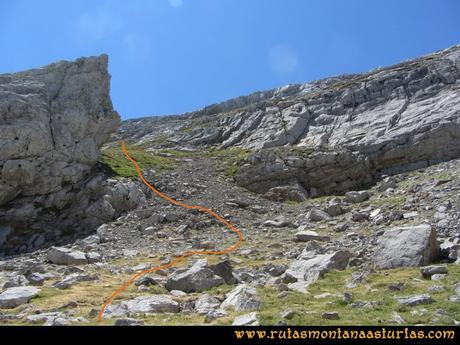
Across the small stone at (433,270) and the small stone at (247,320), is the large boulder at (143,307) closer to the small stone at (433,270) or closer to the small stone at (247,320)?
the small stone at (247,320)

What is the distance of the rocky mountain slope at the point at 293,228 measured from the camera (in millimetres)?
15477

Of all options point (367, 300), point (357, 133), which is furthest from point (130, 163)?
point (367, 300)

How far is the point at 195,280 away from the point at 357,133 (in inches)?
1578

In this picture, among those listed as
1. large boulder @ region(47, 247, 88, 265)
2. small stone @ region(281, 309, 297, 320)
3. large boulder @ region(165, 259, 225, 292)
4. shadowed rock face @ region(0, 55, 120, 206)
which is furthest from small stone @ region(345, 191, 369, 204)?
small stone @ region(281, 309, 297, 320)

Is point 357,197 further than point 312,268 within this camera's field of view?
Yes

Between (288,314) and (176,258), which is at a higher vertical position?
(176,258)

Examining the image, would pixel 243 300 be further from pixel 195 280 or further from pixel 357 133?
pixel 357 133

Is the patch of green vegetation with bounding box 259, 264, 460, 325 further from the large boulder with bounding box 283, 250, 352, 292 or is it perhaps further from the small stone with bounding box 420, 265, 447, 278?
the large boulder with bounding box 283, 250, 352, 292

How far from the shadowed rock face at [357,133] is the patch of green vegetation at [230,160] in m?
→ 2.05

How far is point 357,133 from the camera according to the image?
54.3m

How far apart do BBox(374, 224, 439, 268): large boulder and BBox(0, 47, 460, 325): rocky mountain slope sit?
0.06 metres

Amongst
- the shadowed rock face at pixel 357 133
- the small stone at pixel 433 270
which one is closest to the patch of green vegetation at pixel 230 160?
the shadowed rock face at pixel 357 133
